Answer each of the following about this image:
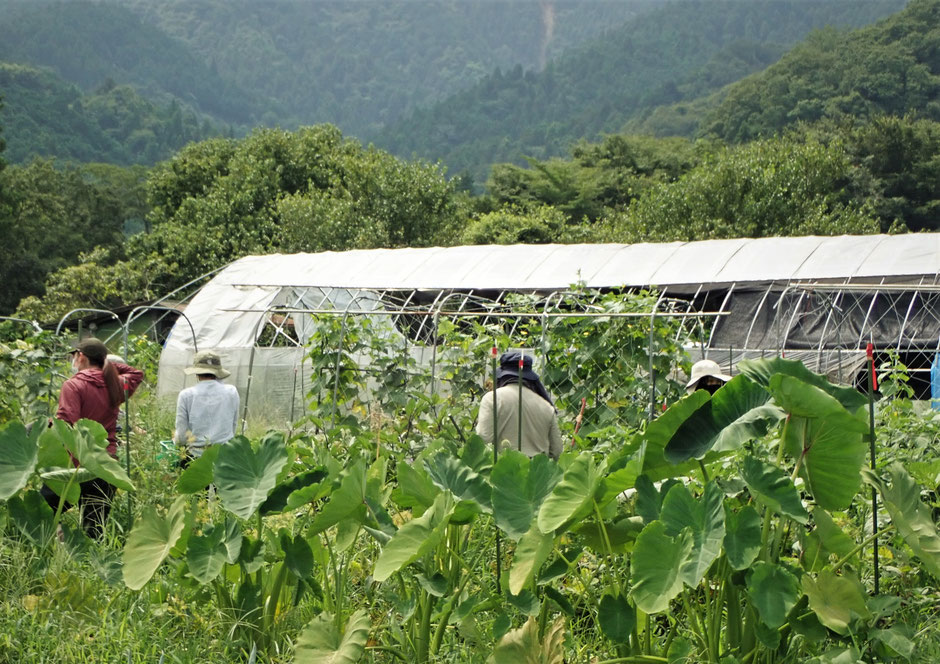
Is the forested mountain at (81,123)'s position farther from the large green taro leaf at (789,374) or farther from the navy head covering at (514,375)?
the large green taro leaf at (789,374)

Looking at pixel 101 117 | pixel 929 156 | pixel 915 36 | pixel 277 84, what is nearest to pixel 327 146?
pixel 929 156

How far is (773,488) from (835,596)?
40 centimetres

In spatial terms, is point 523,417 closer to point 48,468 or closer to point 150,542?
point 150,542

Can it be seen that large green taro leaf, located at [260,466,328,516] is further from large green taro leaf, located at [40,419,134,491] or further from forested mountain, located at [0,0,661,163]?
forested mountain, located at [0,0,661,163]

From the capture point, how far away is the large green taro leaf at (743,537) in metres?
2.88

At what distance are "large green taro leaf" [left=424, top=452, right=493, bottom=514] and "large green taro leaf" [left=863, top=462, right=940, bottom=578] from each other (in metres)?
1.20

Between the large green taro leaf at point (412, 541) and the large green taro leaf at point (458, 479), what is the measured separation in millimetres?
252

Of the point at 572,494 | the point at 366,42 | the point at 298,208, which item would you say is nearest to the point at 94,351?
the point at 572,494

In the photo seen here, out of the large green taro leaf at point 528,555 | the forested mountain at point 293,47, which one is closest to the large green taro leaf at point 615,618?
the large green taro leaf at point 528,555

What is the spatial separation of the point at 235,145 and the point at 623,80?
2473 inches

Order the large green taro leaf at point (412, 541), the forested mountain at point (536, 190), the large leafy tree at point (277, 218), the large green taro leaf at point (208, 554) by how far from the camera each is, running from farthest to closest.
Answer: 1. the large leafy tree at point (277, 218)
2. the forested mountain at point (536, 190)
3. the large green taro leaf at point (208, 554)
4. the large green taro leaf at point (412, 541)

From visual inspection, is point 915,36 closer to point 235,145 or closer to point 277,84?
point 235,145

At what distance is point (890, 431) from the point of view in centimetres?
543

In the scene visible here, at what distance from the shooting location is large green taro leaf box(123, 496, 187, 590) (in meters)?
3.55
